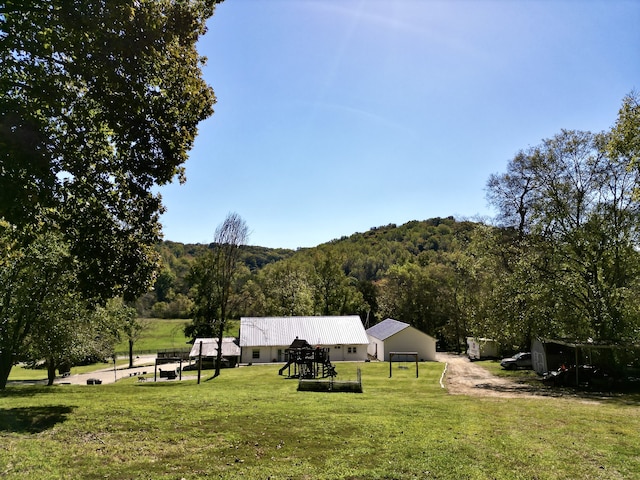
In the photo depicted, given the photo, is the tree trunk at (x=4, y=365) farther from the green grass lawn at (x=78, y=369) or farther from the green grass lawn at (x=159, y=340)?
the green grass lawn at (x=159, y=340)

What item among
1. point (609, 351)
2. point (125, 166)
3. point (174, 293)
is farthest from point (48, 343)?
point (174, 293)

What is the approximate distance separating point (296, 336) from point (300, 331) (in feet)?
5.56

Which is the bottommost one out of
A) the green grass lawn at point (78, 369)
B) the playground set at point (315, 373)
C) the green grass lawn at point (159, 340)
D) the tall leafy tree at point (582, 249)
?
the green grass lawn at point (78, 369)

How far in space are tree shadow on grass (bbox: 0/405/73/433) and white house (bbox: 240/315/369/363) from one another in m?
35.5

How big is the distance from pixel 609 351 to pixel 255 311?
55541 mm

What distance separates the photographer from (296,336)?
50.0 metres

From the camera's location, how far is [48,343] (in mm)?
21859

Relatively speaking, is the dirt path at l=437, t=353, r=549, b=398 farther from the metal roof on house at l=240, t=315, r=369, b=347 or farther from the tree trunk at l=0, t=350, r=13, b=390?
the tree trunk at l=0, t=350, r=13, b=390

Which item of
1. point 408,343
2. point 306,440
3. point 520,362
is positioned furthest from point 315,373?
point 408,343

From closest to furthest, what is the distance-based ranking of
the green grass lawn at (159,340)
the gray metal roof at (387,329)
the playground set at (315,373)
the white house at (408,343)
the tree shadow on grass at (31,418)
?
the tree shadow on grass at (31,418), the playground set at (315,373), the white house at (408,343), the gray metal roof at (387,329), the green grass lawn at (159,340)

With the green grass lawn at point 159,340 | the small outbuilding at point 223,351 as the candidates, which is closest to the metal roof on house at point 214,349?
the small outbuilding at point 223,351

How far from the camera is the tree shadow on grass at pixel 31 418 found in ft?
36.1

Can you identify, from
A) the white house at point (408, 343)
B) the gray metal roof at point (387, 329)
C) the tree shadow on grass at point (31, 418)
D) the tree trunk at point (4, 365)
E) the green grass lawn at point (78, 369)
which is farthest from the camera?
the green grass lawn at point (78, 369)

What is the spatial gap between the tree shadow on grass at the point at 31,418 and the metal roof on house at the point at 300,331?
35462 mm
